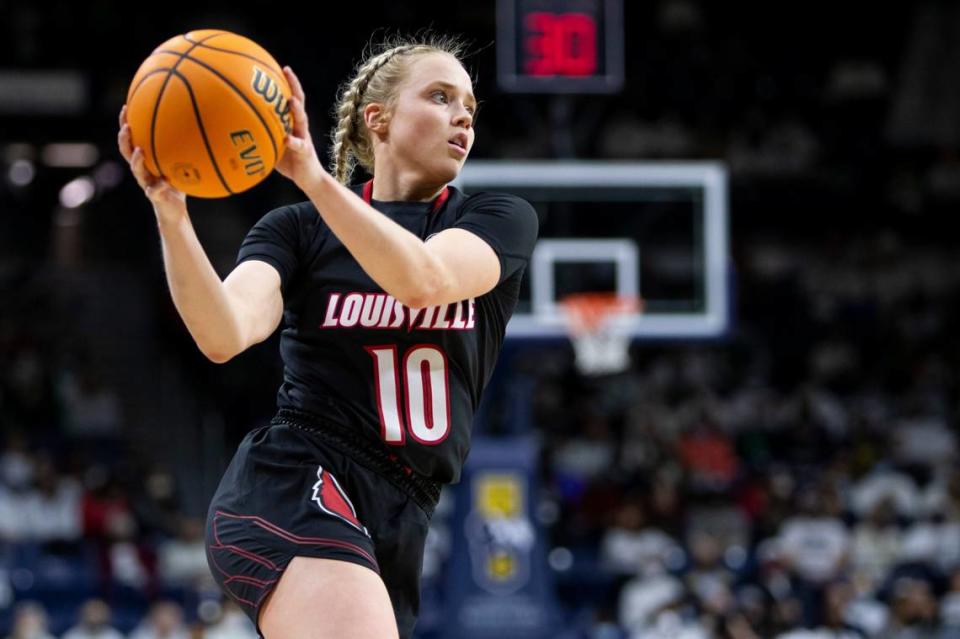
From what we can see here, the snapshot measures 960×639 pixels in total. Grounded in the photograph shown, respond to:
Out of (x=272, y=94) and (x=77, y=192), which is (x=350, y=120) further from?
(x=77, y=192)

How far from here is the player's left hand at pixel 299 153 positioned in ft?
9.93

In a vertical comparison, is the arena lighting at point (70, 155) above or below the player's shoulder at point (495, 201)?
below

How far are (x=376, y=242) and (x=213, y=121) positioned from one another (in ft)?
1.45

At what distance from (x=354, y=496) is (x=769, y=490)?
12.4m

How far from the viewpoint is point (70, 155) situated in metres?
22.0

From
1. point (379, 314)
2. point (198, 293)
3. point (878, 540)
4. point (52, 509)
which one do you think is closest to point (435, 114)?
point (379, 314)

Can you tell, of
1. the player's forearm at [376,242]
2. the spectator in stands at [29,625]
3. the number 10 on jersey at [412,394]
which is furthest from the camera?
the spectator in stands at [29,625]

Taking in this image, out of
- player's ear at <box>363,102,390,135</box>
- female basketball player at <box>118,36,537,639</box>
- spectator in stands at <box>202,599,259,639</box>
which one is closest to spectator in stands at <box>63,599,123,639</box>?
spectator in stands at <box>202,599,259,639</box>

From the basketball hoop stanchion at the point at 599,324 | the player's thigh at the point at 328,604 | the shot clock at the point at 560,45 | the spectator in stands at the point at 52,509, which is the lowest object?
the spectator in stands at the point at 52,509

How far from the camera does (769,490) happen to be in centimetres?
1533

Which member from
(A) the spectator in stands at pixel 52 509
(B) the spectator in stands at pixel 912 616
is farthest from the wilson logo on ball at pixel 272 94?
(A) the spectator in stands at pixel 52 509

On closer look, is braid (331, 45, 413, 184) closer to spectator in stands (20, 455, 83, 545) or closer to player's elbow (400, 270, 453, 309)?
player's elbow (400, 270, 453, 309)

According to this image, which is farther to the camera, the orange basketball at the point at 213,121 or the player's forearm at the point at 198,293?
the player's forearm at the point at 198,293

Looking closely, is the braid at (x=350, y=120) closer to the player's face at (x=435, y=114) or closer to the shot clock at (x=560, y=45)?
the player's face at (x=435, y=114)
